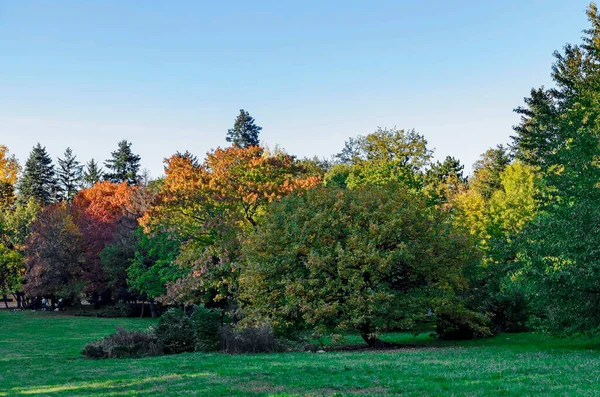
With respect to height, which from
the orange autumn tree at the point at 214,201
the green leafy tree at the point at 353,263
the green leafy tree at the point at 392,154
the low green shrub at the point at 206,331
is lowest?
the low green shrub at the point at 206,331

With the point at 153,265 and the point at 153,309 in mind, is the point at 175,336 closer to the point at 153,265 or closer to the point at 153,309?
the point at 153,265

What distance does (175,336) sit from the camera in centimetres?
2144

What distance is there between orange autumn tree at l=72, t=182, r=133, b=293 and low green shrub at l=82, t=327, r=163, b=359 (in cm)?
3697

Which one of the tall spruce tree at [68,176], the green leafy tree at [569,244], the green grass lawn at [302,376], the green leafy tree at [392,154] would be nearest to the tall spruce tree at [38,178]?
the tall spruce tree at [68,176]

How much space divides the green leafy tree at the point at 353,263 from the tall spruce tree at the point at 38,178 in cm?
7016

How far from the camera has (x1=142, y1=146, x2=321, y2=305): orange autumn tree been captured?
32.6 meters

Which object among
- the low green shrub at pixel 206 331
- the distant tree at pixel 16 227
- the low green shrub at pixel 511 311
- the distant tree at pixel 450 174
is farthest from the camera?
the distant tree at pixel 450 174

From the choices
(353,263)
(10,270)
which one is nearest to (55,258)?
(10,270)

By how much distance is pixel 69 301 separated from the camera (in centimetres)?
6166

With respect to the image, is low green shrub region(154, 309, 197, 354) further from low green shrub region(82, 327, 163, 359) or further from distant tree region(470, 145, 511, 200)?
distant tree region(470, 145, 511, 200)

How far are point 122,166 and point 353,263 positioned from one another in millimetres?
73148

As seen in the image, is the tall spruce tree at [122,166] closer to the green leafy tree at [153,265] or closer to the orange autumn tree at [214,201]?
the green leafy tree at [153,265]

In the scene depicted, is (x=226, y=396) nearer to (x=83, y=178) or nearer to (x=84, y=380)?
(x=84, y=380)

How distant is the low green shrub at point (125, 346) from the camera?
800 inches
